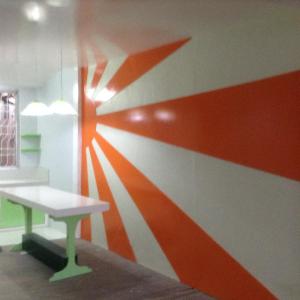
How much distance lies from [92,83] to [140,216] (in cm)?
209

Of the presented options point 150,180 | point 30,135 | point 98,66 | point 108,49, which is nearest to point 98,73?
point 98,66

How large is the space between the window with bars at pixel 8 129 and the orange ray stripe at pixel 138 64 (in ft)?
9.63

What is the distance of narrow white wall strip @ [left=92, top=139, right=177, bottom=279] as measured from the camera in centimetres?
415

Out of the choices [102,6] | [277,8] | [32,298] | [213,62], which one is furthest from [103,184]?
[277,8]

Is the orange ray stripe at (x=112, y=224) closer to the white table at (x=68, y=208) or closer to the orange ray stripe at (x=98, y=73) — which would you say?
the white table at (x=68, y=208)

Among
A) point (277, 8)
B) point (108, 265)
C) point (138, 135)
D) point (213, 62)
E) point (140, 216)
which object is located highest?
point (277, 8)

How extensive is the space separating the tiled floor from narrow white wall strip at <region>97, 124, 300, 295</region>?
2546mm

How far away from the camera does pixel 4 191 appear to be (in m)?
4.94

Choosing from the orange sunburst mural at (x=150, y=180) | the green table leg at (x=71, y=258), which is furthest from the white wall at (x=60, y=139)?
the green table leg at (x=71, y=258)

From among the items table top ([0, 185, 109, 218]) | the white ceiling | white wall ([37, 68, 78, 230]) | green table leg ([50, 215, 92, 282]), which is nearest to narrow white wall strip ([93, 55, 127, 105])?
the white ceiling

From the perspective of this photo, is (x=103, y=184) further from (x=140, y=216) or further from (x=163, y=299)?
(x=163, y=299)

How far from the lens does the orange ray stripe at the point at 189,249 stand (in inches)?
128

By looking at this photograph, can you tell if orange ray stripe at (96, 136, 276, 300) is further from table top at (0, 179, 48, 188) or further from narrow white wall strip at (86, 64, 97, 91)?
table top at (0, 179, 48, 188)

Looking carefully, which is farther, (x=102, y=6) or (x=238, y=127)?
(x=238, y=127)
